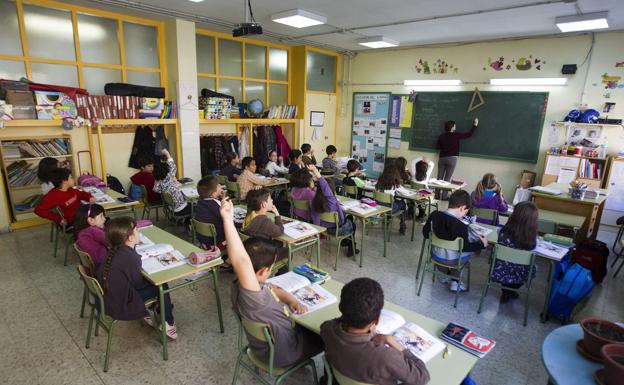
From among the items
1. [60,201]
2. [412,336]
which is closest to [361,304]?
[412,336]

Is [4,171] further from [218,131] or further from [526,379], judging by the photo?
[526,379]

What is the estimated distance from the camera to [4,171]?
525cm

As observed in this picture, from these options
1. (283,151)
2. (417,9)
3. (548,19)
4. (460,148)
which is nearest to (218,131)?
(283,151)

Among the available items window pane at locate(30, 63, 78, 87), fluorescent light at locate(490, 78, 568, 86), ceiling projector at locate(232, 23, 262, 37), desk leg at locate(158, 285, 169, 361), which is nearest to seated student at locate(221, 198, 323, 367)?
desk leg at locate(158, 285, 169, 361)

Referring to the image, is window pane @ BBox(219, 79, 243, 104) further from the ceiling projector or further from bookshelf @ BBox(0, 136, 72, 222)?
bookshelf @ BBox(0, 136, 72, 222)

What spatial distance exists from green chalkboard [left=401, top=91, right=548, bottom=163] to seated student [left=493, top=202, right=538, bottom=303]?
458cm

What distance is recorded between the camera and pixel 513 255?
3.21 m

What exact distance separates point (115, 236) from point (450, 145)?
23.1 feet

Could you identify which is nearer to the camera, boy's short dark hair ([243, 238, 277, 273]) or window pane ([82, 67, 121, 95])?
boy's short dark hair ([243, 238, 277, 273])

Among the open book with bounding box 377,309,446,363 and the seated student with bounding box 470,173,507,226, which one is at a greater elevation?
the seated student with bounding box 470,173,507,226

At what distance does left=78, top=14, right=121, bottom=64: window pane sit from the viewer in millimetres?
5906

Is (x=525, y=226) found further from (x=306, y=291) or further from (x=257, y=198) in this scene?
(x=257, y=198)

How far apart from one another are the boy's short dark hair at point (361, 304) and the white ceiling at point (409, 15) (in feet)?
15.4

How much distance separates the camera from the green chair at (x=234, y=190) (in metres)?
5.66
